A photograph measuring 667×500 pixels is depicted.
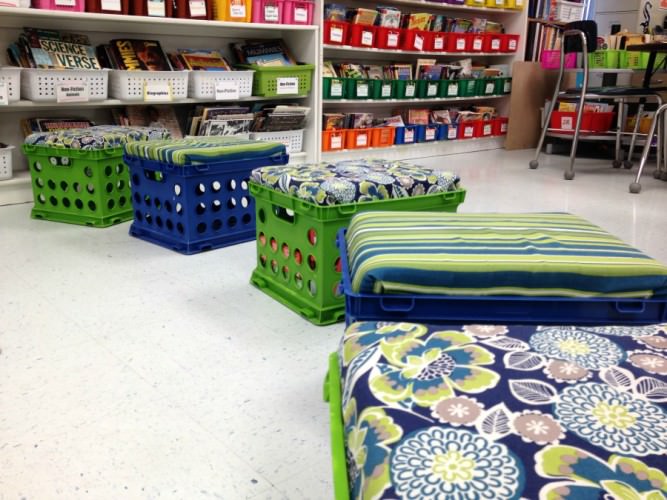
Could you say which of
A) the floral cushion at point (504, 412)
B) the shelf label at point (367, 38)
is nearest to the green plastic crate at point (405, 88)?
the shelf label at point (367, 38)

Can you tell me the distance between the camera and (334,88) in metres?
3.95

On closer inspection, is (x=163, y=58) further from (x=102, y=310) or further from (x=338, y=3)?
(x=102, y=310)

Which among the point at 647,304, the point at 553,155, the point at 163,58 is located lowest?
the point at 553,155

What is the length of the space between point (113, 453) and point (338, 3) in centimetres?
392

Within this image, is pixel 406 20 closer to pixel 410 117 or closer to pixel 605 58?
pixel 410 117

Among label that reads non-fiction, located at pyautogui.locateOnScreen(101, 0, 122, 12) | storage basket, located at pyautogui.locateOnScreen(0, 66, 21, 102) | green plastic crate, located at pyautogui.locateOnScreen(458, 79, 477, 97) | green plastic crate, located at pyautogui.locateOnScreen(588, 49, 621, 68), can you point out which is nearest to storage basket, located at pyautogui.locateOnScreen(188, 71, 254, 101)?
label that reads non-fiction, located at pyautogui.locateOnScreen(101, 0, 122, 12)

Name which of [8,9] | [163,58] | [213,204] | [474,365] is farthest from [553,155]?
[474,365]

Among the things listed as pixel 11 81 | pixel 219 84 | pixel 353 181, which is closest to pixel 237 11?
pixel 219 84

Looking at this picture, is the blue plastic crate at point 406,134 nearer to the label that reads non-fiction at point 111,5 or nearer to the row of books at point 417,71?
the row of books at point 417,71

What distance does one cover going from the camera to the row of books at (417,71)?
414cm

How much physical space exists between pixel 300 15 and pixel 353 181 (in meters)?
2.41

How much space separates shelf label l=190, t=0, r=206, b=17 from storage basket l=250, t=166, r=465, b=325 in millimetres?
1835

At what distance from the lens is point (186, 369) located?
134 centimetres

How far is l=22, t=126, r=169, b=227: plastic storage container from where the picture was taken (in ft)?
7.66
